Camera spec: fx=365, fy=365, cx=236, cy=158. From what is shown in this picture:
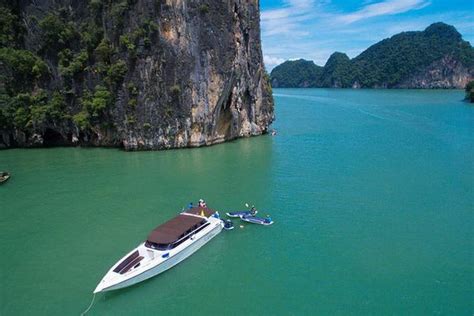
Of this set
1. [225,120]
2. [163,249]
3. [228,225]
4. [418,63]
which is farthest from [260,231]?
[418,63]

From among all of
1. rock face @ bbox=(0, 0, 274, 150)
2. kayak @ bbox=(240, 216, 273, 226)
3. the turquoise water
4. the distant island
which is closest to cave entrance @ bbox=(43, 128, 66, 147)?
rock face @ bbox=(0, 0, 274, 150)

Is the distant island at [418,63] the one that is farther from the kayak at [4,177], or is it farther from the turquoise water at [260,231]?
the kayak at [4,177]

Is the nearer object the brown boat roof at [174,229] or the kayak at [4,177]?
the brown boat roof at [174,229]

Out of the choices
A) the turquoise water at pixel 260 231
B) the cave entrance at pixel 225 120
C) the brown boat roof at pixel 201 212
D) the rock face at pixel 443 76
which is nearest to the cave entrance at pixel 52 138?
the turquoise water at pixel 260 231

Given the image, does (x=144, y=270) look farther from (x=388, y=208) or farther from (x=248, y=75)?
(x=248, y=75)

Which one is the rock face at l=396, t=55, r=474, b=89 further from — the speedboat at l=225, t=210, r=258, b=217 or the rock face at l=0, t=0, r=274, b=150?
the speedboat at l=225, t=210, r=258, b=217

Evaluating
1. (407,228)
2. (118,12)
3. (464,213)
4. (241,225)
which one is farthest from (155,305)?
(118,12)
